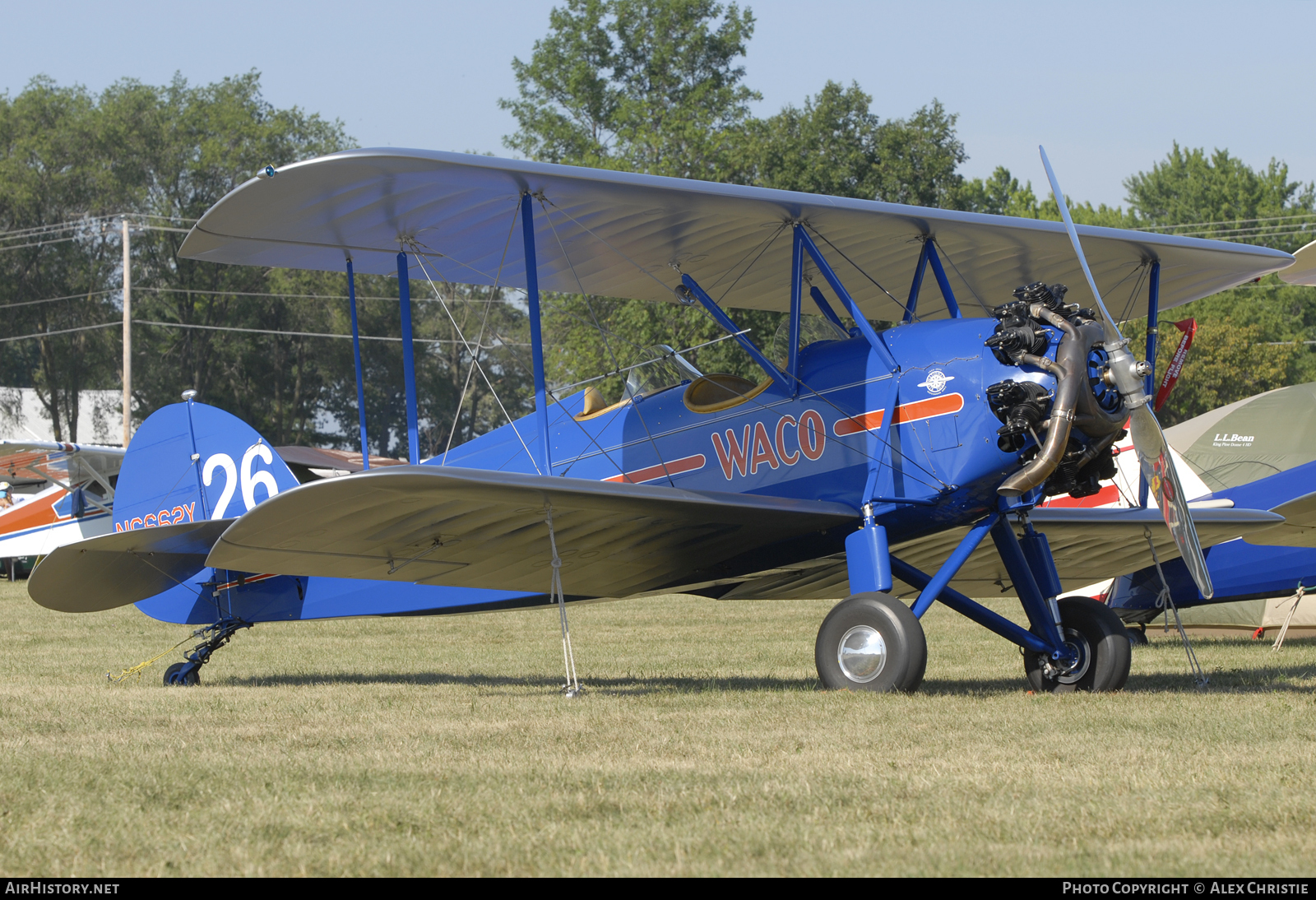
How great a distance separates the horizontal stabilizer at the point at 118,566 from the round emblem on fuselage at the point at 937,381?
4.98 meters

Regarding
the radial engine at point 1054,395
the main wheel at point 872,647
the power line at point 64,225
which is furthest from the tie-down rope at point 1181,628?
the power line at point 64,225

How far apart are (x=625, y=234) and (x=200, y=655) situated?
4.49 metres

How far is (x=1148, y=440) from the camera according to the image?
7.18 m

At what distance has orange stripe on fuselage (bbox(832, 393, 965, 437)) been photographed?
7.39m

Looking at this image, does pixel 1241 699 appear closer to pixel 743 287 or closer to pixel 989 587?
pixel 989 587

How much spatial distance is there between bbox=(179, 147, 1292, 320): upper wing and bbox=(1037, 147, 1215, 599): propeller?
65.8 inches

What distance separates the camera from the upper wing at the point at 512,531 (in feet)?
22.3

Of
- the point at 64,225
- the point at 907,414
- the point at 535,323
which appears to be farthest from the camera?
the point at 64,225

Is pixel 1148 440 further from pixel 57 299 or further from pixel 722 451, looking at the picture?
pixel 57 299

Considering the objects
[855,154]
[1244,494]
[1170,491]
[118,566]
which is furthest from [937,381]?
[855,154]

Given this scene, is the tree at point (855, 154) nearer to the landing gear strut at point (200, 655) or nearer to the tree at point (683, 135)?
the tree at point (683, 135)

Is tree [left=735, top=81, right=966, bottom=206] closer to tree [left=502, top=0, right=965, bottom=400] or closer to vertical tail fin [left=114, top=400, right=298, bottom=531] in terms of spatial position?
tree [left=502, top=0, right=965, bottom=400]

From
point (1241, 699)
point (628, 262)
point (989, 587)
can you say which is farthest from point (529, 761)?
point (989, 587)

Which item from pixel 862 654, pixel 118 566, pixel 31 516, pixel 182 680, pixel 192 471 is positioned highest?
pixel 31 516
